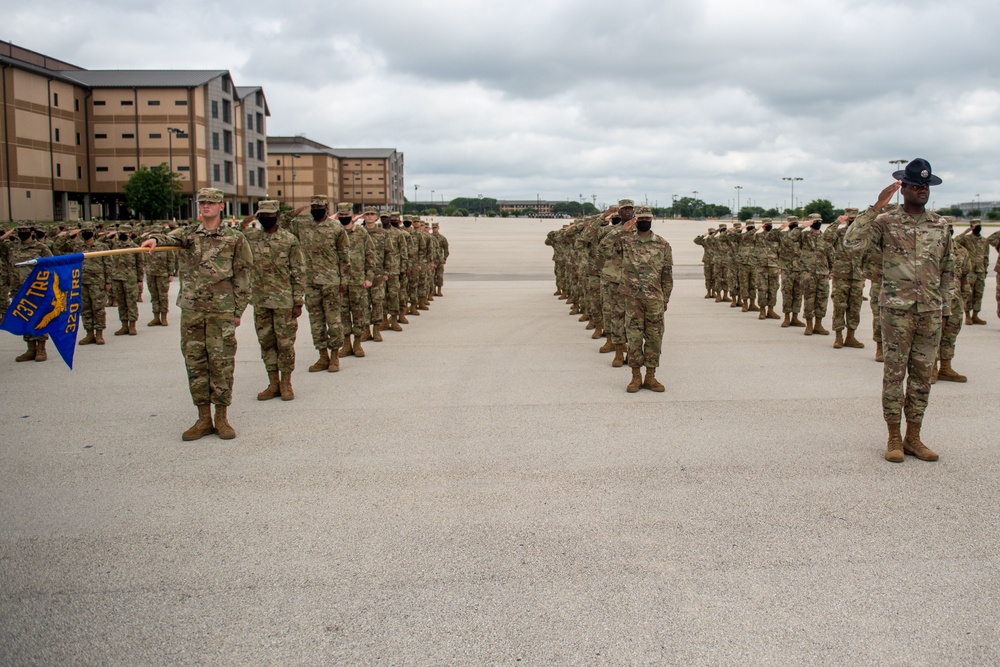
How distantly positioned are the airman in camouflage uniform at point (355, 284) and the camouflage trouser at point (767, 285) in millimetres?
8769

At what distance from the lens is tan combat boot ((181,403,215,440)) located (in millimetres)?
7212

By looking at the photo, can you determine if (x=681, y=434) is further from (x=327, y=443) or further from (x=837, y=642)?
(x=837, y=642)

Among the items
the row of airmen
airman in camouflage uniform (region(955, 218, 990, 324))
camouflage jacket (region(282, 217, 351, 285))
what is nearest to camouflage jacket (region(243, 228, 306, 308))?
camouflage jacket (region(282, 217, 351, 285))

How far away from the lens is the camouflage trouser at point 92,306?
13.0 meters

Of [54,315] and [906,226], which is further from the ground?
[906,226]

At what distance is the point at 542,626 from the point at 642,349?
19.6 feet

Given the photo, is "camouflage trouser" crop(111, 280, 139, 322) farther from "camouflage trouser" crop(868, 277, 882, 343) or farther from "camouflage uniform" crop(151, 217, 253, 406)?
"camouflage trouser" crop(868, 277, 882, 343)

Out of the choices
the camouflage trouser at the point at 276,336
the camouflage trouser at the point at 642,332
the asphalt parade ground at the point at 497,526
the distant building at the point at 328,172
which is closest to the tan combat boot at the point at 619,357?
the asphalt parade ground at the point at 497,526

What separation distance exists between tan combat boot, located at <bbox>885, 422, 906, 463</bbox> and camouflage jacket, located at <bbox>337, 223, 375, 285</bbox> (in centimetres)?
728

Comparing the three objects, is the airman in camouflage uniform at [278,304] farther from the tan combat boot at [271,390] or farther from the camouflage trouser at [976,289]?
the camouflage trouser at [976,289]

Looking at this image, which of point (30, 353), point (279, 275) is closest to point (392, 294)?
point (30, 353)

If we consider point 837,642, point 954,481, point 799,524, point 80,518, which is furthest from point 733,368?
point 80,518

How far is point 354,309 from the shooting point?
38.9ft

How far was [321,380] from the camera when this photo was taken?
1012 cm
